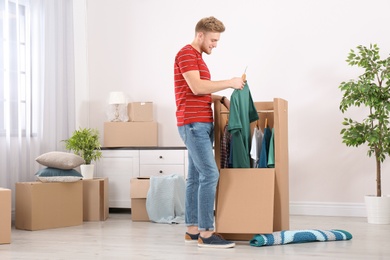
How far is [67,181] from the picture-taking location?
16.3 ft

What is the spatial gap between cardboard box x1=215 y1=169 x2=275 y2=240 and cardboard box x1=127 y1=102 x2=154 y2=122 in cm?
219

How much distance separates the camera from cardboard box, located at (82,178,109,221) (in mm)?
5379

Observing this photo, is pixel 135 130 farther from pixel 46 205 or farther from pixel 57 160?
pixel 46 205

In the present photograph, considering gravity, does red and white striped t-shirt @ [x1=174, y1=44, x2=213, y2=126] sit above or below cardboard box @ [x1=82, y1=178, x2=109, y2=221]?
above

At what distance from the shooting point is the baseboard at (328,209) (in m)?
5.41

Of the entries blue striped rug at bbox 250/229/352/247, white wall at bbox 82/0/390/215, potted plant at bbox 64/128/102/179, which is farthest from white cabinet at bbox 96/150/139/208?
blue striped rug at bbox 250/229/352/247

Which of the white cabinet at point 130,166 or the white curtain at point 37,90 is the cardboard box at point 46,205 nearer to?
the white curtain at point 37,90

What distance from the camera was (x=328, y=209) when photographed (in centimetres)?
551

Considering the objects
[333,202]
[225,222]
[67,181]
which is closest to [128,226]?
[67,181]

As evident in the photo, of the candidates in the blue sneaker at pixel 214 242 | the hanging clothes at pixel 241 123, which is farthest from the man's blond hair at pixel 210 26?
the blue sneaker at pixel 214 242

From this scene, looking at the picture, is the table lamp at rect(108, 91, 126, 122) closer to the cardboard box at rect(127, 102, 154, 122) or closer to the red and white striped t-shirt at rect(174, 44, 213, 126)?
the cardboard box at rect(127, 102, 154, 122)

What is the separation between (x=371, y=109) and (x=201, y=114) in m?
1.89

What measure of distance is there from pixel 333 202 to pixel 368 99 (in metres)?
1.09

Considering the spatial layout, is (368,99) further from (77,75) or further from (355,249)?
(77,75)
